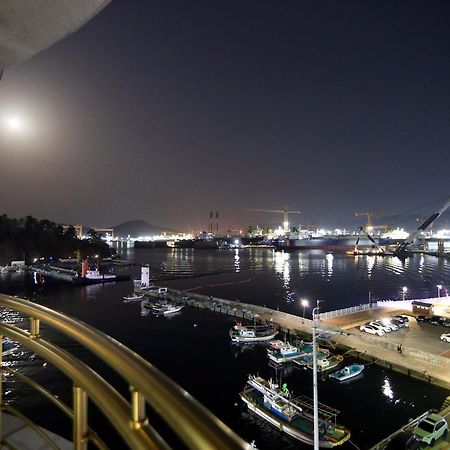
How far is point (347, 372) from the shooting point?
1062 centimetres

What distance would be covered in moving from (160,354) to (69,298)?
45.7ft

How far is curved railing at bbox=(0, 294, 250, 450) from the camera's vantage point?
47 cm

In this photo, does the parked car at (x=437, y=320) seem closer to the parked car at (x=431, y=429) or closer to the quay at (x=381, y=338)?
the quay at (x=381, y=338)

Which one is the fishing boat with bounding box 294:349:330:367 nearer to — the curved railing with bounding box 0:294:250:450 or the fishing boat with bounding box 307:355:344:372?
the fishing boat with bounding box 307:355:344:372

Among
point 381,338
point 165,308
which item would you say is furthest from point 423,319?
point 165,308

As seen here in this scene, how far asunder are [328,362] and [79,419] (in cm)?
1184

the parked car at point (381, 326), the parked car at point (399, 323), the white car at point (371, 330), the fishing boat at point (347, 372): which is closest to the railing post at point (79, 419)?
the fishing boat at point (347, 372)

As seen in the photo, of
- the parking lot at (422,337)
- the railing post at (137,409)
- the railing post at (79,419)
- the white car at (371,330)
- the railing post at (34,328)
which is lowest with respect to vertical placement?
the parking lot at (422,337)

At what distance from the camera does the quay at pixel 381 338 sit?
412 inches

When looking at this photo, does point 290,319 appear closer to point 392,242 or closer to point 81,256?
point 81,256

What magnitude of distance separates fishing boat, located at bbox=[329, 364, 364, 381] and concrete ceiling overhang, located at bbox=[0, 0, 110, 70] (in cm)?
1134

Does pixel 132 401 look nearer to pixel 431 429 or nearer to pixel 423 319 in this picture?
pixel 431 429

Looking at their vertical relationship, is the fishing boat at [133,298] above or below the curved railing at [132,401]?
below

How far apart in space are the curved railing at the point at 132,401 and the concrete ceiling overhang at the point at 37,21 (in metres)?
1.33
